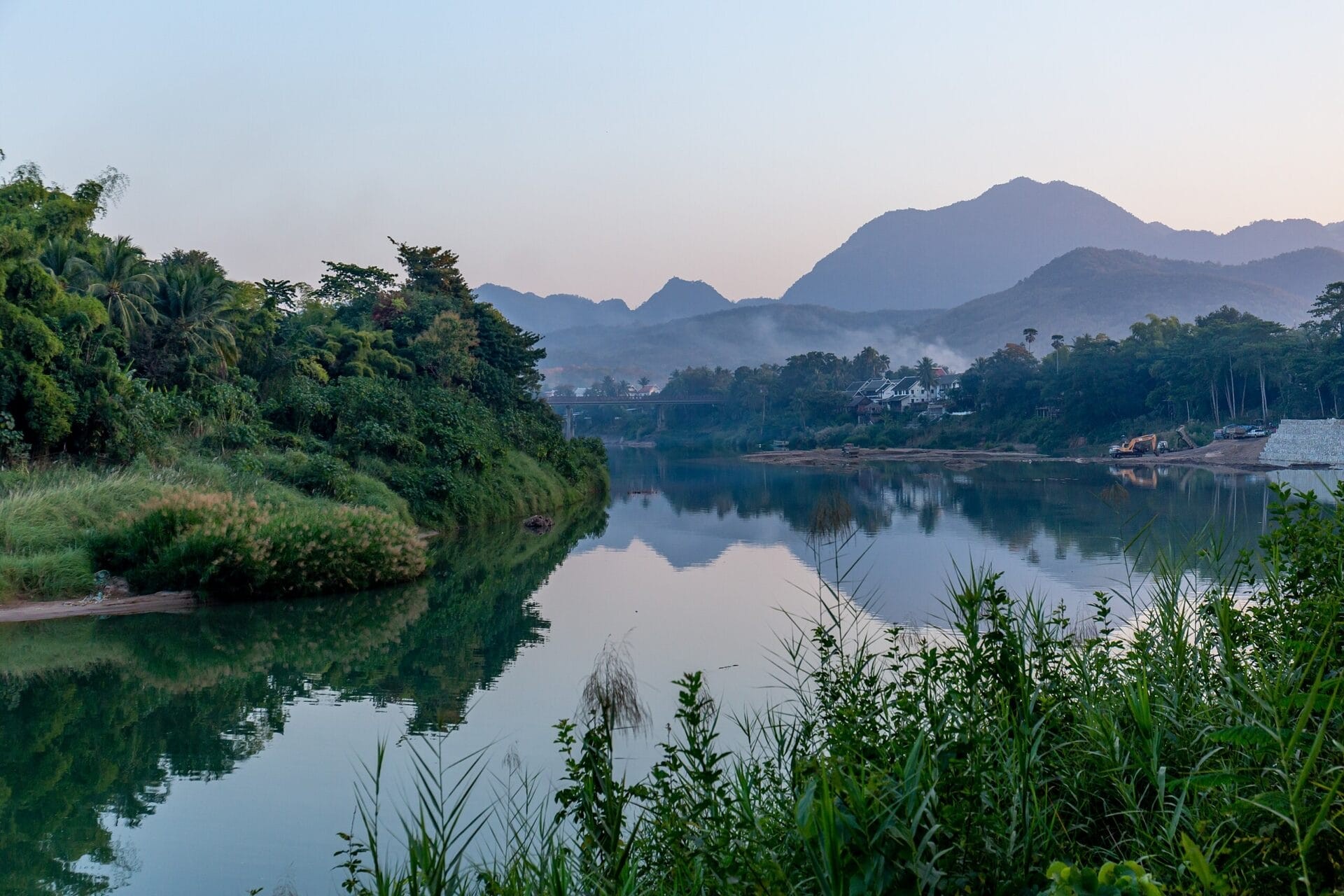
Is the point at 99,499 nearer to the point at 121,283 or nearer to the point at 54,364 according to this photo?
the point at 54,364

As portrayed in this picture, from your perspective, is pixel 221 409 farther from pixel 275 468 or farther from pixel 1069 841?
pixel 1069 841

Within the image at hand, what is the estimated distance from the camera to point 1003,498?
1310 inches

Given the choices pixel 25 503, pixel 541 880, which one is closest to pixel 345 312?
pixel 25 503

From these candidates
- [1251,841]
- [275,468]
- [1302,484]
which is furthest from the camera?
[1302,484]

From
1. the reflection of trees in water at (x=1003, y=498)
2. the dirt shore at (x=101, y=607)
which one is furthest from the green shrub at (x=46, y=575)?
the reflection of trees in water at (x=1003, y=498)

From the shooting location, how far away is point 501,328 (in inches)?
1453

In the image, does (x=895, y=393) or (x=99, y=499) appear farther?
(x=895, y=393)

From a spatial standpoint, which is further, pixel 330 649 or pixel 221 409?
pixel 221 409

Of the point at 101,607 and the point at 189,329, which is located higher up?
the point at 189,329

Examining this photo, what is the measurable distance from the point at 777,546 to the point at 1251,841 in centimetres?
2032

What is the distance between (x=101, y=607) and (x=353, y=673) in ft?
14.3

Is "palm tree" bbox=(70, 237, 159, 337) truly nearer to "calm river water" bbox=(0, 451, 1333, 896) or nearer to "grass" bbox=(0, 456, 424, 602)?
"grass" bbox=(0, 456, 424, 602)

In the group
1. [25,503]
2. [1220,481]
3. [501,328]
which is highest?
[501,328]

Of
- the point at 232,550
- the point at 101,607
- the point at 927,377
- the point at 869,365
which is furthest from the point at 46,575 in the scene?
the point at 869,365
